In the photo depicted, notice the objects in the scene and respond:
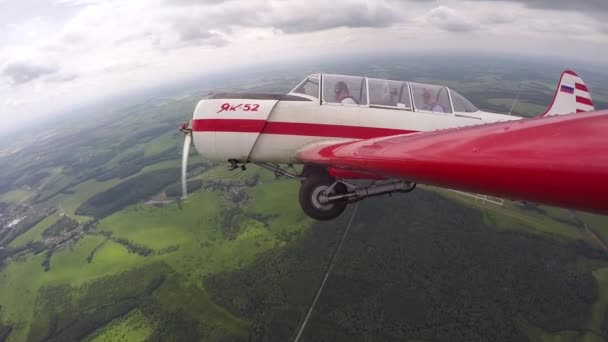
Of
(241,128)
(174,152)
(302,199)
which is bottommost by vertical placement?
(174,152)

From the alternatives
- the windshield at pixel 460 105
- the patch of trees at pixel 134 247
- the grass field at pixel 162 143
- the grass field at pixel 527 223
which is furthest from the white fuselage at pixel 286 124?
the grass field at pixel 162 143

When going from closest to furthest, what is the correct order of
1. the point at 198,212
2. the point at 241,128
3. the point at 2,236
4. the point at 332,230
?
the point at 241,128, the point at 332,230, the point at 198,212, the point at 2,236

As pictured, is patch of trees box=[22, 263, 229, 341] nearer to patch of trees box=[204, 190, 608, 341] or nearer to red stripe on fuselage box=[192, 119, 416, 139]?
patch of trees box=[204, 190, 608, 341]

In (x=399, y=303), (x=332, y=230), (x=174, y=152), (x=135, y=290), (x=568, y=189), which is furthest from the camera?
(x=174, y=152)

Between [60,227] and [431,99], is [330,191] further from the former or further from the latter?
[60,227]

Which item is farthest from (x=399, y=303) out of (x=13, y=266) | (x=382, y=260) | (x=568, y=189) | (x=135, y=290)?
(x=13, y=266)

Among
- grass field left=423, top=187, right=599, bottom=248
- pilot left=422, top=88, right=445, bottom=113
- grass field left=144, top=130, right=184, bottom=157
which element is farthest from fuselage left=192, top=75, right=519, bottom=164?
grass field left=144, top=130, right=184, bottom=157

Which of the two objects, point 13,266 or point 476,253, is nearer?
point 476,253

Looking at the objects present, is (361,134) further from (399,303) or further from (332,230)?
(332,230)
